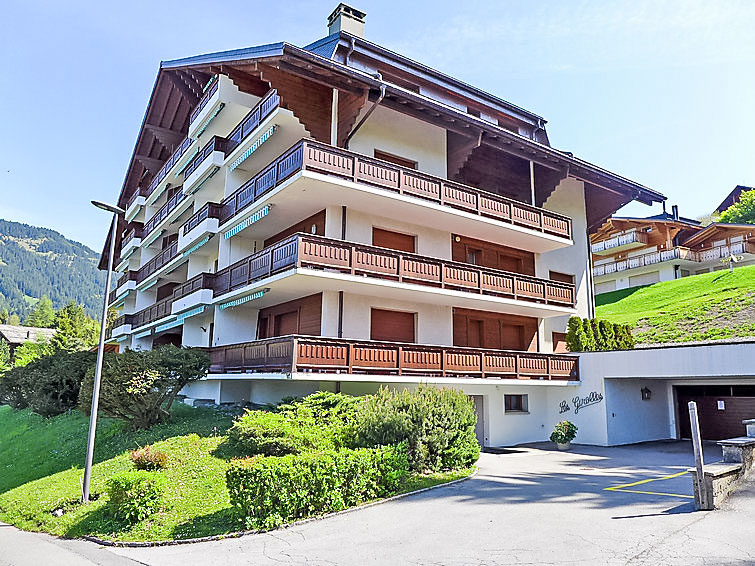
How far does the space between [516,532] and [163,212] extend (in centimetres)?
3026

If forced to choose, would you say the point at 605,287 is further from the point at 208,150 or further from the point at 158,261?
the point at 208,150

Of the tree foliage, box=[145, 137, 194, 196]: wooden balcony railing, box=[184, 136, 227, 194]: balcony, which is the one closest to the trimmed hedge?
box=[184, 136, 227, 194]: balcony

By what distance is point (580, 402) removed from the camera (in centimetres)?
2256

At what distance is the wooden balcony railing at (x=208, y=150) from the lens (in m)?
25.8

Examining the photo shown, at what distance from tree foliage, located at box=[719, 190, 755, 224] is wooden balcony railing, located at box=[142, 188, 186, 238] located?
59823 millimetres

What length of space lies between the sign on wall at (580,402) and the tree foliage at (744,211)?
52.9m

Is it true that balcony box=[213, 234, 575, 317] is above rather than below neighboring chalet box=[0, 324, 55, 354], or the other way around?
below

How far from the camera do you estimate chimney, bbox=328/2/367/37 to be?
1007 inches

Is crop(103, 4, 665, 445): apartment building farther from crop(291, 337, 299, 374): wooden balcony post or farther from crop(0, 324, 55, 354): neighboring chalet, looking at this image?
crop(0, 324, 55, 354): neighboring chalet

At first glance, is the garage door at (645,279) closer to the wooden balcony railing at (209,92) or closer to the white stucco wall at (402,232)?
the white stucco wall at (402,232)

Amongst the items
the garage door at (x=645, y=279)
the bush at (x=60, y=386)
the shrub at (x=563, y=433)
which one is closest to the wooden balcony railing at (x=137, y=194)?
the bush at (x=60, y=386)

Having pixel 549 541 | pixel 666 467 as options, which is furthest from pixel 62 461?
pixel 666 467

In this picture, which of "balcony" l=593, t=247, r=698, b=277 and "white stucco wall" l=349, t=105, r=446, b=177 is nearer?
"white stucco wall" l=349, t=105, r=446, b=177

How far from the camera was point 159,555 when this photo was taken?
31.8ft
